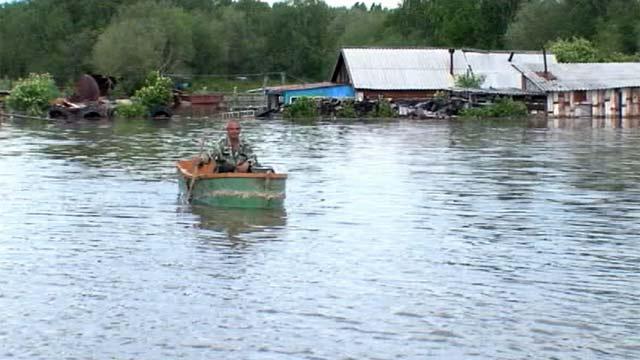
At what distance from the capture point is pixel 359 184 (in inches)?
925

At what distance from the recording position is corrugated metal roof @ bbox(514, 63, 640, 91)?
60000mm

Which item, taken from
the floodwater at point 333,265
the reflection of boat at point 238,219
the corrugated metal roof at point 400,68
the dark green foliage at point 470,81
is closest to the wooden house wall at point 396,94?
the corrugated metal roof at point 400,68

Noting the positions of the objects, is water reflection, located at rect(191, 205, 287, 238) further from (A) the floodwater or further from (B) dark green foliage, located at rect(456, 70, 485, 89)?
(B) dark green foliage, located at rect(456, 70, 485, 89)

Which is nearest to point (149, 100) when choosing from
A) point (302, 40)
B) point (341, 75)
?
point (341, 75)

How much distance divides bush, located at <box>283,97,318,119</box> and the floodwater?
3258 centimetres

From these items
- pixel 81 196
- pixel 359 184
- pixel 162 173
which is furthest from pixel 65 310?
pixel 162 173

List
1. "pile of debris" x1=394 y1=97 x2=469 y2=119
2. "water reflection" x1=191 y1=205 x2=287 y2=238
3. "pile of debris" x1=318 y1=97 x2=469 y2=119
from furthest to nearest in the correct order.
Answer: "pile of debris" x1=318 y1=97 x2=469 y2=119
"pile of debris" x1=394 y1=97 x2=469 y2=119
"water reflection" x1=191 y1=205 x2=287 y2=238

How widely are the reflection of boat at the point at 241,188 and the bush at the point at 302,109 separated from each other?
42199mm

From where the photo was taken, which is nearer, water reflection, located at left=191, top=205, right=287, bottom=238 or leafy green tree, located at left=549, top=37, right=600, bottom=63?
water reflection, located at left=191, top=205, right=287, bottom=238

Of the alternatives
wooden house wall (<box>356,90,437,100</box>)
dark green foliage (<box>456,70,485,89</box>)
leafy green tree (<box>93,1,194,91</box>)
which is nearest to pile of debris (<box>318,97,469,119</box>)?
dark green foliage (<box>456,70,485,89</box>)

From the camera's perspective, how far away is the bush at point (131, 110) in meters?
61.2

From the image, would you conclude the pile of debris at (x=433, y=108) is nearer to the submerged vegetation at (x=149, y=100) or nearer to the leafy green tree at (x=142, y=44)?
the submerged vegetation at (x=149, y=100)

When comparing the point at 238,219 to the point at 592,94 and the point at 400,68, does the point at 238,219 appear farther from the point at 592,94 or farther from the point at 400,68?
Result: the point at 400,68

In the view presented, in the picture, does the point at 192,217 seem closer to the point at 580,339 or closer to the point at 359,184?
the point at 359,184
